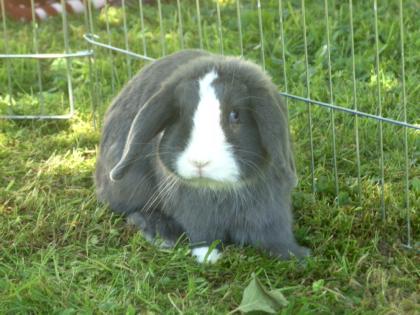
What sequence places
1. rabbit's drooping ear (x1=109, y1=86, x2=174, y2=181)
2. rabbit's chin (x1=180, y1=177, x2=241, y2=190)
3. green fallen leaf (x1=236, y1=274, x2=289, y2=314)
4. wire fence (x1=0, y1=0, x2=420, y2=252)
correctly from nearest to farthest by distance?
1. green fallen leaf (x1=236, y1=274, x2=289, y2=314)
2. rabbit's chin (x1=180, y1=177, x2=241, y2=190)
3. rabbit's drooping ear (x1=109, y1=86, x2=174, y2=181)
4. wire fence (x1=0, y1=0, x2=420, y2=252)

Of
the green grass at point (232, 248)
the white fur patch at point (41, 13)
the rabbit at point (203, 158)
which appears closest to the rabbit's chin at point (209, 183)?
the rabbit at point (203, 158)

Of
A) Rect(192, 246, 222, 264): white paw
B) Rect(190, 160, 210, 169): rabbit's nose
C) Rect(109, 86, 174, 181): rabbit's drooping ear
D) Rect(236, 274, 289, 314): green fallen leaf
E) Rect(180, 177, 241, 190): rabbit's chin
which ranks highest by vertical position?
Rect(109, 86, 174, 181): rabbit's drooping ear

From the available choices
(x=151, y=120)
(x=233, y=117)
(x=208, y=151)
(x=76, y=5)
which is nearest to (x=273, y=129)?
(x=233, y=117)

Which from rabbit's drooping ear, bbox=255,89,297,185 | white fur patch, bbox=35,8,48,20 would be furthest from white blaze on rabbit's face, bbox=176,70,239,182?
white fur patch, bbox=35,8,48,20

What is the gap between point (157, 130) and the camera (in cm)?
316

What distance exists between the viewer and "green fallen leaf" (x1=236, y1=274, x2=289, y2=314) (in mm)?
2834

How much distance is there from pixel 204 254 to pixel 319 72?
189 cm

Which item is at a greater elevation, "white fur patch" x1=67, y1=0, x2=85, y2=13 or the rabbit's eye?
"white fur patch" x1=67, y1=0, x2=85, y2=13

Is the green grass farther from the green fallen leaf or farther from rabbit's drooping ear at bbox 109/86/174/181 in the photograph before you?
rabbit's drooping ear at bbox 109/86/174/181

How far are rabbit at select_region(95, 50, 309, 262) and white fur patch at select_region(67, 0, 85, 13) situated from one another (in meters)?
2.87

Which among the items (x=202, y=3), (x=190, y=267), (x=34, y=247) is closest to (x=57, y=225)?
(x=34, y=247)

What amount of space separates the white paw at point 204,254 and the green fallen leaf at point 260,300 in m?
0.42

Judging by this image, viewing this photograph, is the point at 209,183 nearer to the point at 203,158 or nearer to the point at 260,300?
the point at 203,158

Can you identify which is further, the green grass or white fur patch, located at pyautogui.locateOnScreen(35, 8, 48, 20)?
white fur patch, located at pyautogui.locateOnScreen(35, 8, 48, 20)
